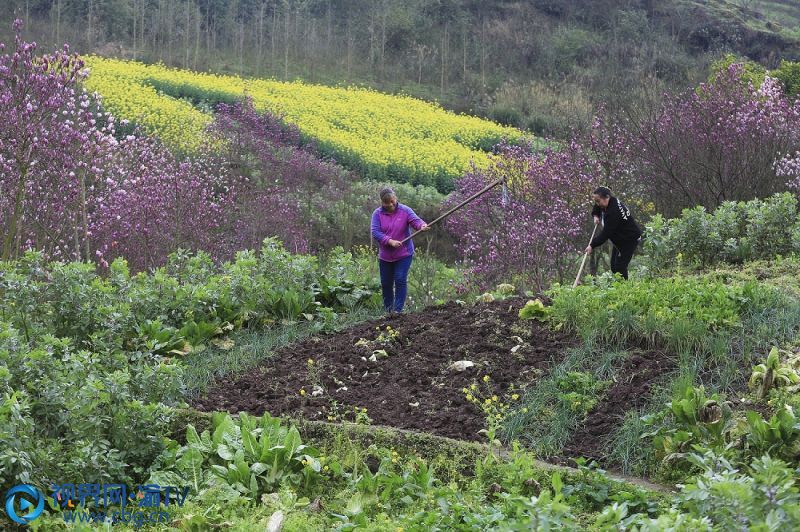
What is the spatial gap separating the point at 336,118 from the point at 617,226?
1920 centimetres

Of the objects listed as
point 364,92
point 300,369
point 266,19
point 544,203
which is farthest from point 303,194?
point 266,19

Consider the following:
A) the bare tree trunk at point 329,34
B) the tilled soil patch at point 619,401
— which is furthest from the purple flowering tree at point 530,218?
the bare tree trunk at point 329,34

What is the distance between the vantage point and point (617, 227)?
10.0m

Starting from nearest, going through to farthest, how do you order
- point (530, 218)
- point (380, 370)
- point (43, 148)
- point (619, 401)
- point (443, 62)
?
point (619, 401) < point (380, 370) < point (43, 148) < point (530, 218) < point (443, 62)

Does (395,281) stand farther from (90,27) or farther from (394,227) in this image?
(90,27)

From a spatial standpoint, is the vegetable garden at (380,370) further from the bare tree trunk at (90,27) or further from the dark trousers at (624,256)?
the bare tree trunk at (90,27)

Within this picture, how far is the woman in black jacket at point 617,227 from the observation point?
9977 millimetres

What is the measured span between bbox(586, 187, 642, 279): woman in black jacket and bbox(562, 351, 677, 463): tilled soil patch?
3.40m

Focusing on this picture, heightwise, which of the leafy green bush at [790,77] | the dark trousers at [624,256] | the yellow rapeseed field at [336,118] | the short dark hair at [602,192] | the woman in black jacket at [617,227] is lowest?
the yellow rapeseed field at [336,118]

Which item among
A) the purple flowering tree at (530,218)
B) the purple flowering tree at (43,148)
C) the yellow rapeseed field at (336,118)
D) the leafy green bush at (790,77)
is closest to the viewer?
the purple flowering tree at (43,148)

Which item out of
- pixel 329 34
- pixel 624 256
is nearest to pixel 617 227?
pixel 624 256

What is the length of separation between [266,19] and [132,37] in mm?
6540

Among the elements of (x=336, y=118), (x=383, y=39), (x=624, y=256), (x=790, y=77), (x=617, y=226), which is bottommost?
(x=336, y=118)

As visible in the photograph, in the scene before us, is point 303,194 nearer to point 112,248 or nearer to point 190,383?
→ point 112,248
